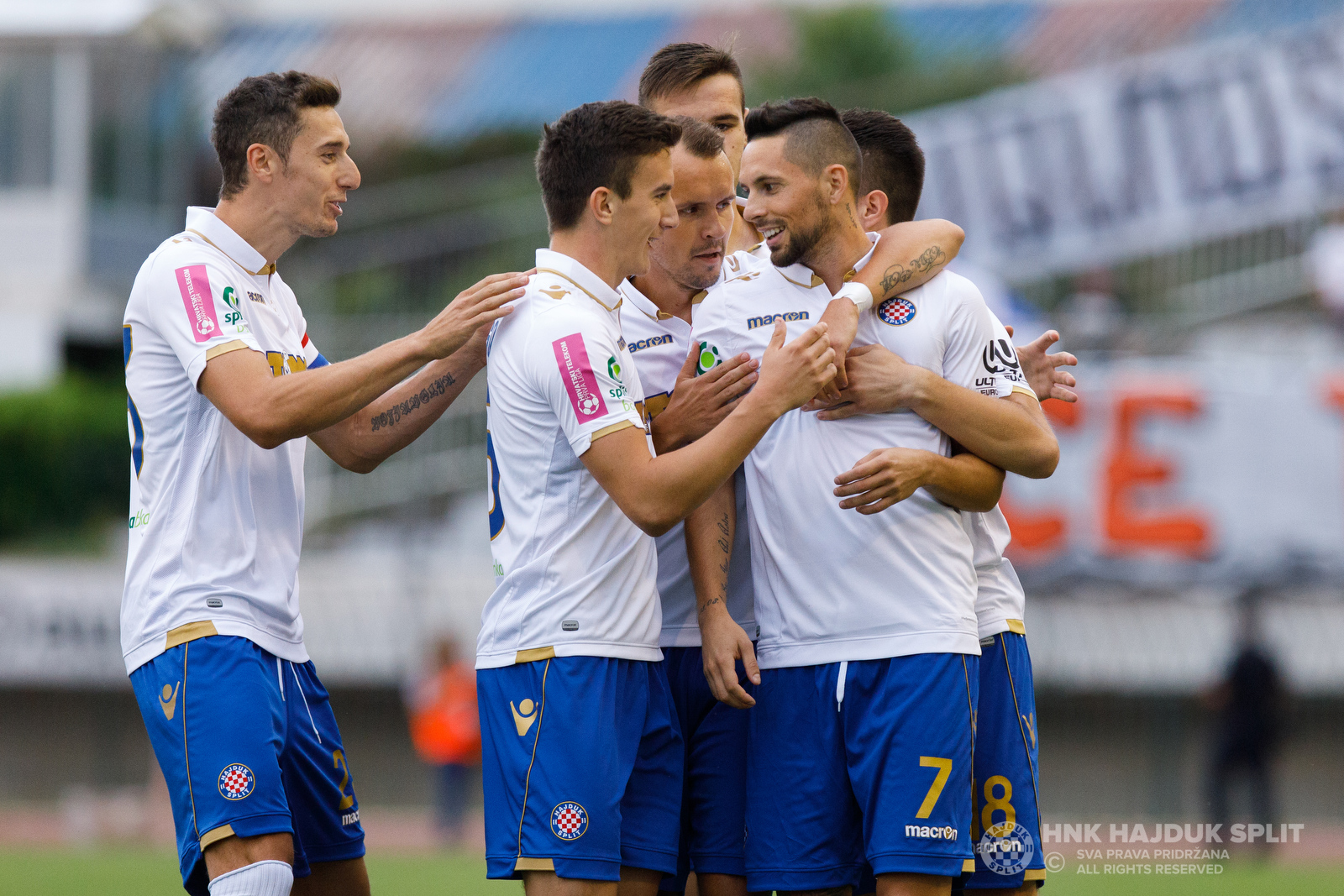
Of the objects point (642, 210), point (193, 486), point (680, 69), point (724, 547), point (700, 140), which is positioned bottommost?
point (724, 547)

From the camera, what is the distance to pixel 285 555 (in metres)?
4.56

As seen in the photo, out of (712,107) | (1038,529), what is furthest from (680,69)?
(1038,529)

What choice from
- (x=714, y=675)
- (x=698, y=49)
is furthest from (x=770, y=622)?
(x=698, y=49)

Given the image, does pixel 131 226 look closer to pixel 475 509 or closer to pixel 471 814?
pixel 475 509

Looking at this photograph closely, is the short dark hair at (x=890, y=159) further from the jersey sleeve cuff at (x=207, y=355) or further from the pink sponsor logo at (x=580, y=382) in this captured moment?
the jersey sleeve cuff at (x=207, y=355)

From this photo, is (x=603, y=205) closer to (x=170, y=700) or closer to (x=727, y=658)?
(x=727, y=658)

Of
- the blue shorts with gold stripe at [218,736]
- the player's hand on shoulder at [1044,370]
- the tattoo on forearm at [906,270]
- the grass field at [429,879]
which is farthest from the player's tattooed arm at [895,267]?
the grass field at [429,879]

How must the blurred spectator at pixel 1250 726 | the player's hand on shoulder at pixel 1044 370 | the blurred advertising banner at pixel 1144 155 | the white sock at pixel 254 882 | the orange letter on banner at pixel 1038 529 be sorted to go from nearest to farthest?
1. the white sock at pixel 254 882
2. the player's hand on shoulder at pixel 1044 370
3. the blurred spectator at pixel 1250 726
4. the orange letter on banner at pixel 1038 529
5. the blurred advertising banner at pixel 1144 155

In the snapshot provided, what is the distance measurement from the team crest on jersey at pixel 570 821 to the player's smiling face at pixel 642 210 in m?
1.52

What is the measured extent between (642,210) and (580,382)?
576 millimetres

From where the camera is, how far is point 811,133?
175 inches

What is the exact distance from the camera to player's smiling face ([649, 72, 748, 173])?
217 inches

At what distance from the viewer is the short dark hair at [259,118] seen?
4555 mm

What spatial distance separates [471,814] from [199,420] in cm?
1530
